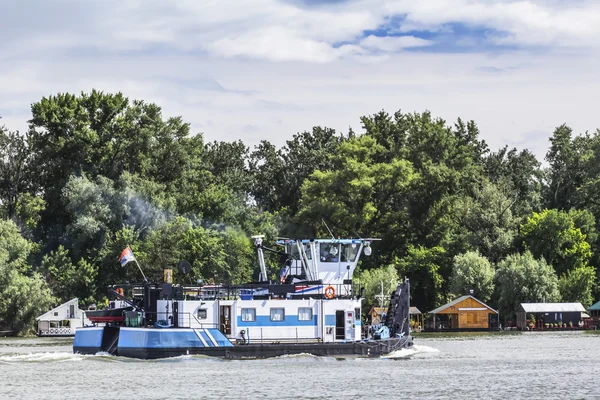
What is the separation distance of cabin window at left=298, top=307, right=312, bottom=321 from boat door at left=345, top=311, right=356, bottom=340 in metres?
2.05

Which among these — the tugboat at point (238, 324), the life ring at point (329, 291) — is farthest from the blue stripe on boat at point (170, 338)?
the life ring at point (329, 291)

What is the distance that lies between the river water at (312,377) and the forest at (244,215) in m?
50.2

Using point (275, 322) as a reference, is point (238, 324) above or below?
below

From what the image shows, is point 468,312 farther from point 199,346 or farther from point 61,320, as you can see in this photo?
point 199,346

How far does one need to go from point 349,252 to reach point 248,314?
303 inches

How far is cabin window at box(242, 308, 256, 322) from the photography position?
59.4 meters

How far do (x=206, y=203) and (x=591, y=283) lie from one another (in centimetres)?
4173

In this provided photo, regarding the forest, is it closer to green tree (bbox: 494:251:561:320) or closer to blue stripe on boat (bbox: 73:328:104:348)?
green tree (bbox: 494:251:561:320)

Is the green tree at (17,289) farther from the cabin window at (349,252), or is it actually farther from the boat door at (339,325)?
the boat door at (339,325)

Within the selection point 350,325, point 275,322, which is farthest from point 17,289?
point 350,325

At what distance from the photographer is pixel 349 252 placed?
6391cm

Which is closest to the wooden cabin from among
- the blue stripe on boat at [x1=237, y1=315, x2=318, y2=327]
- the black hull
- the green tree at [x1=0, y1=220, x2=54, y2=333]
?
the green tree at [x1=0, y1=220, x2=54, y2=333]

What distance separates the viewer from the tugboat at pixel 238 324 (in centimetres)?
5822

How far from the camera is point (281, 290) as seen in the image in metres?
60.2
